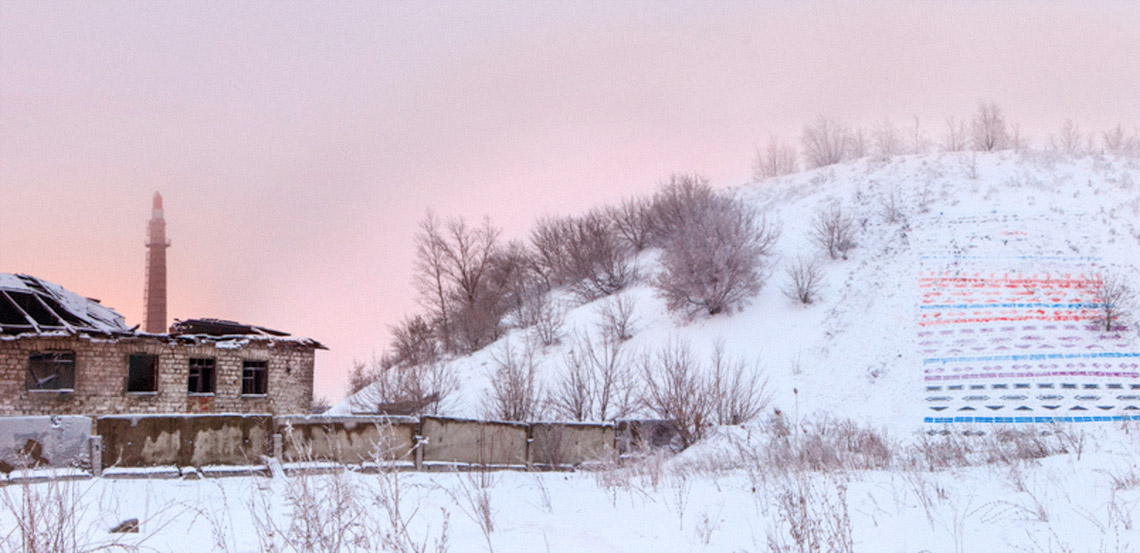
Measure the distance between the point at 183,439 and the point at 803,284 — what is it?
1102 inches

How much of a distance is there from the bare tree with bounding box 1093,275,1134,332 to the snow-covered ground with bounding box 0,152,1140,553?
596 mm

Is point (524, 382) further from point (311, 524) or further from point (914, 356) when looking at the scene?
point (311, 524)

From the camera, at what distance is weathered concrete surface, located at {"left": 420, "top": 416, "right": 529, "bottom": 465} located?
19.5 m

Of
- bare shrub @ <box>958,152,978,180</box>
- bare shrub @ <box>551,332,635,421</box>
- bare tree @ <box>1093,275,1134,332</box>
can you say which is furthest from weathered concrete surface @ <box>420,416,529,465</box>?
bare shrub @ <box>958,152,978,180</box>

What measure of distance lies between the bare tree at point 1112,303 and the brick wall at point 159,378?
29.5 meters

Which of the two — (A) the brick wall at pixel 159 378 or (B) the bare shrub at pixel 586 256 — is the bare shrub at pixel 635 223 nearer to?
(B) the bare shrub at pixel 586 256

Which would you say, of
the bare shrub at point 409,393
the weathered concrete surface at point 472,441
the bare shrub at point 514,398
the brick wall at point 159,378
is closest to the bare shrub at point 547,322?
the bare shrub at point 409,393

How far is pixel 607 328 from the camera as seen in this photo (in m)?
37.3

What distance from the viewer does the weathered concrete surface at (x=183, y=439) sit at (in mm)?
14469

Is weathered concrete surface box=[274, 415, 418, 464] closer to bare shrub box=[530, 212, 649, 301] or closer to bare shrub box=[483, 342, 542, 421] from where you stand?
bare shrub box=[483, 342, 542, 421]

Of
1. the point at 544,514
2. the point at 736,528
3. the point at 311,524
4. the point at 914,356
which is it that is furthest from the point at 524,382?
the point at 311,524

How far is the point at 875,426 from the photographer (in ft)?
85.7

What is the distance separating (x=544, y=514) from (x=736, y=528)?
121 inches

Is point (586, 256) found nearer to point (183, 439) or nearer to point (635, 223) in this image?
point (635, 223)
